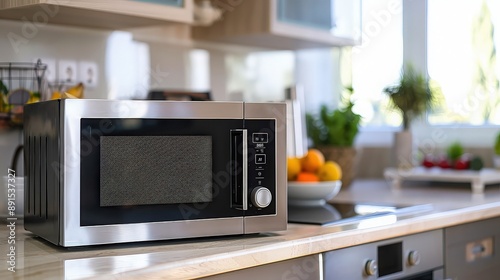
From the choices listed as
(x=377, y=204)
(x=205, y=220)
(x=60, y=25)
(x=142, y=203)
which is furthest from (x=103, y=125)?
(x=377, y=204)

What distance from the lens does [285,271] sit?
1.41 m

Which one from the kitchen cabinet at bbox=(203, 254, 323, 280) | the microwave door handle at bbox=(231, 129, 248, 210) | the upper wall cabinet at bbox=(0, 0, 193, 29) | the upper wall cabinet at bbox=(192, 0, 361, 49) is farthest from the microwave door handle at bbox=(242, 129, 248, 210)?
the upper wall cabinet at bbox=(192, 0, 361, 49)

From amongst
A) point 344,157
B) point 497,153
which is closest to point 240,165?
point 344,157

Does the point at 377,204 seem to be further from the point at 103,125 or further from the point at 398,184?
the point at 103,125

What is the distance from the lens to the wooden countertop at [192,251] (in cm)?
115

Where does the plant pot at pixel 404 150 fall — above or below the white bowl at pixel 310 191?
above

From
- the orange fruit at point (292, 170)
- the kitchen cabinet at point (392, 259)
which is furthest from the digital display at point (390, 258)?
the orange fruit at point (292, 170)

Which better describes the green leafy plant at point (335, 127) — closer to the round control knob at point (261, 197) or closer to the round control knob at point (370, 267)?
the round control knob at point (370, 267)

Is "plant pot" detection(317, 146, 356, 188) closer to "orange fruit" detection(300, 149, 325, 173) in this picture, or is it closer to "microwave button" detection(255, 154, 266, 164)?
"orange fruit" detection(300, 149, 325, 173)

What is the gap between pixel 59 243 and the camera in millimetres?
1294

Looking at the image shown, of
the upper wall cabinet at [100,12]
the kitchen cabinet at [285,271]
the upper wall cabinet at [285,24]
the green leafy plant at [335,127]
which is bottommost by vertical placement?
the kitchen cabinet at [285,271]

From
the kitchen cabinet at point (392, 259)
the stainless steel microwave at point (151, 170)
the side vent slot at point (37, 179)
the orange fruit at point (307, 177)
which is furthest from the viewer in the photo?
the orange fruit at point (307, 177)

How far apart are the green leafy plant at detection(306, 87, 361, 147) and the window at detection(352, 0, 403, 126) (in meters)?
0.36

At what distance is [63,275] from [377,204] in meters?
1.12
